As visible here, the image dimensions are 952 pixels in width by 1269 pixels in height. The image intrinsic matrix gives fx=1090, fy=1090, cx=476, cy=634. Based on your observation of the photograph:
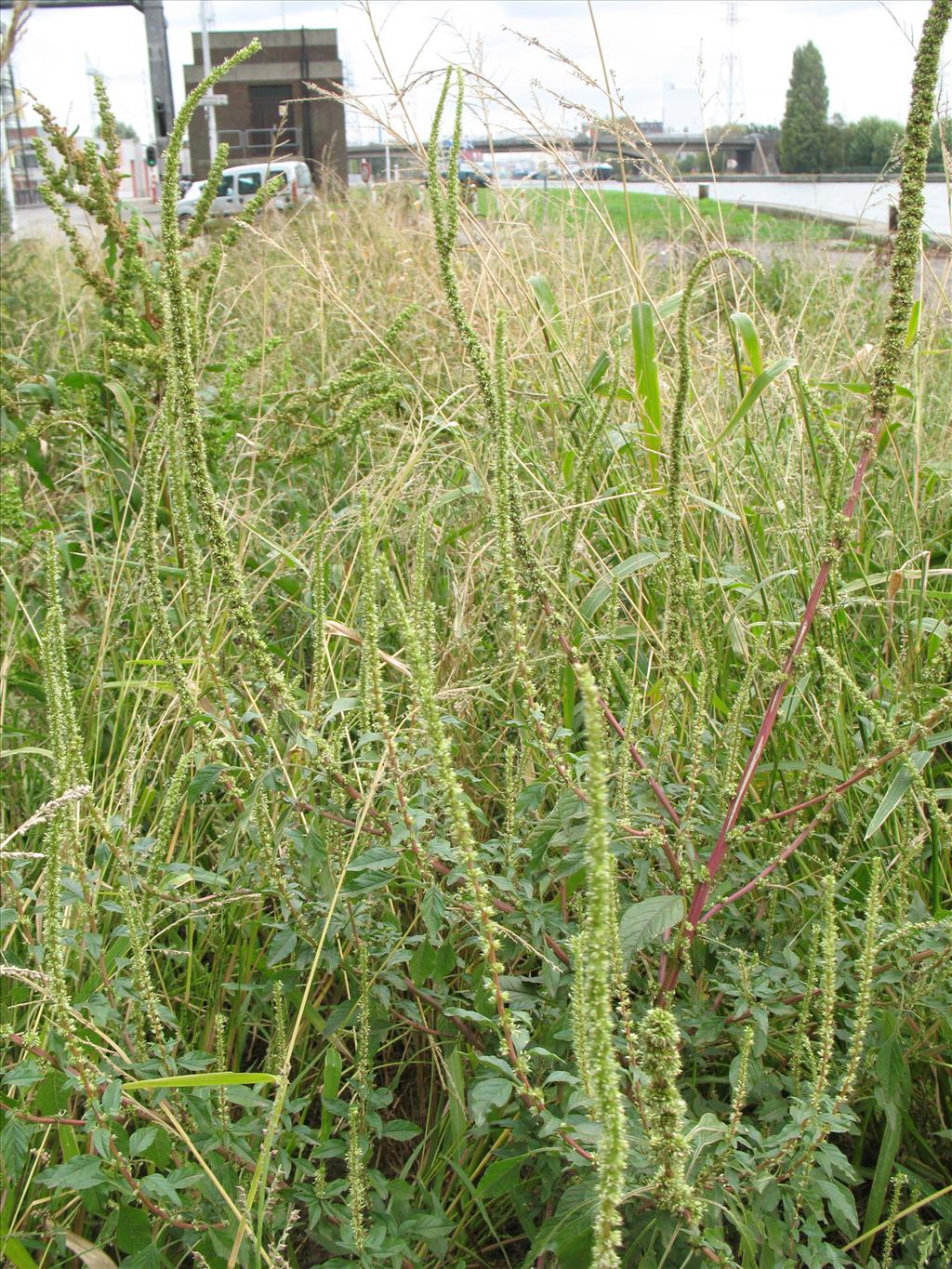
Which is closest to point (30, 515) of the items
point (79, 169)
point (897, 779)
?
point (79, 169)

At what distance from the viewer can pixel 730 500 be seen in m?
2.66

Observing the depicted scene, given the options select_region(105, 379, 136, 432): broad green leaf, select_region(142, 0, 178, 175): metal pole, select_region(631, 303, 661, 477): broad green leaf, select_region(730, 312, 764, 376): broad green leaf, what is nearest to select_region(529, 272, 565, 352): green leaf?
select_region(631, 303, 661, 477): broad green leaf

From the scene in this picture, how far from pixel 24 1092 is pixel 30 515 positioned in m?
1.81

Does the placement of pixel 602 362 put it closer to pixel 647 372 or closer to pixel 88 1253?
pixel 647 372

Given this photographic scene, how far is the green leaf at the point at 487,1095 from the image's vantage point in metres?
1.23

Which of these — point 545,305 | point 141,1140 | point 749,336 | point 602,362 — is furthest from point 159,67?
point 141,1140

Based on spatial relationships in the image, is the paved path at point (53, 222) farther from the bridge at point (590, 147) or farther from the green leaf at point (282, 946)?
the green leaf at point (282, 946)

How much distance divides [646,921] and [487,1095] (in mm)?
312

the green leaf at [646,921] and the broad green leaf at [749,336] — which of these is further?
the broad green leaf at [749,336]

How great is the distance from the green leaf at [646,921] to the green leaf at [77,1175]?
684mm

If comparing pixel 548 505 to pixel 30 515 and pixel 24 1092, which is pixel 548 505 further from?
pixel 24 1092

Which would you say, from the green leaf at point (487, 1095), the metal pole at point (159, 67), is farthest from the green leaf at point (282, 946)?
the metal pole at point (159, 67)

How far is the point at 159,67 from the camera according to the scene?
53.3ft

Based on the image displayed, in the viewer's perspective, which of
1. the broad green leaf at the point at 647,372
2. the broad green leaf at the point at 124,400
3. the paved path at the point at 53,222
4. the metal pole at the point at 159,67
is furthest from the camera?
the metal pole at the point at 159,67
